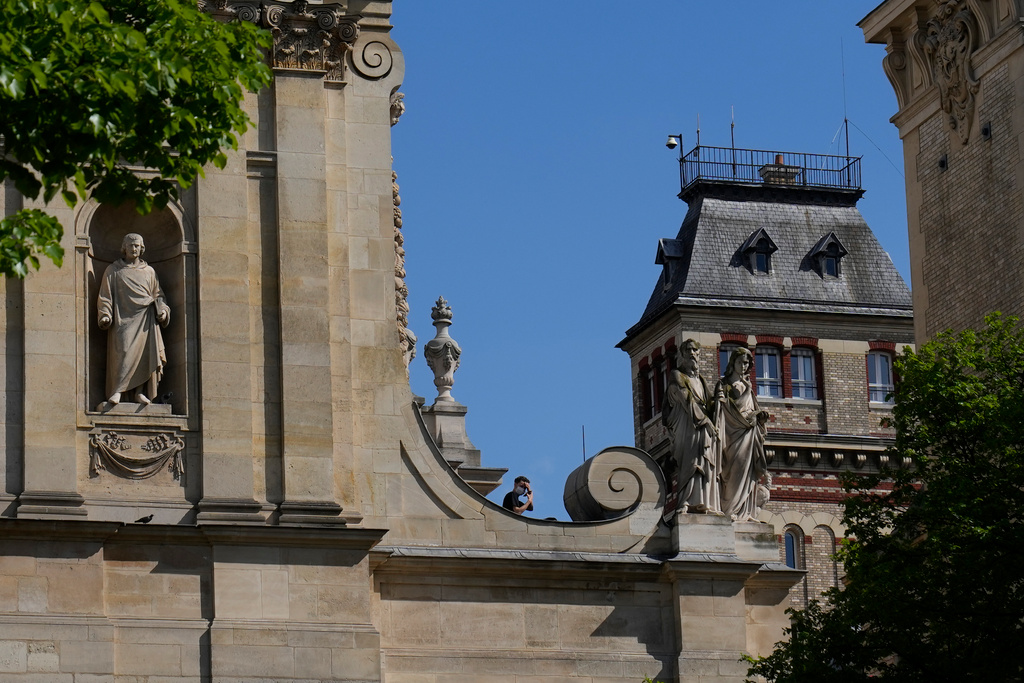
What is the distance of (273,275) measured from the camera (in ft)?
97.5

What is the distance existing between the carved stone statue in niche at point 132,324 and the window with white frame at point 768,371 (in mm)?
41459

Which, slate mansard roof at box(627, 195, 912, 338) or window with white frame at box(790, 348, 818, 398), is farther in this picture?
slate mansard roof at box(627, 195, 912, 338)

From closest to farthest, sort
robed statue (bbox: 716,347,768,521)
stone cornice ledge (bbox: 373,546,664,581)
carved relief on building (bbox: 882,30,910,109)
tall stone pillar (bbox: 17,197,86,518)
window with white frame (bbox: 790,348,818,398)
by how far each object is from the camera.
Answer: tall stone pillar (bbox: 17,197,86,518), stone cornice ledge (bbox: 373,546,664,581), robed statue (bbox: 716,347,768,521), carved relief on building (bbox: 882,30,910,109), window with white frame (bbox: 790,348,818,398)

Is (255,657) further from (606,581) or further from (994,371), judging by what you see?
(994,371)

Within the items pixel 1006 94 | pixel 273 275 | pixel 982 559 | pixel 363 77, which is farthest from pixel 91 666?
pixel 1006 94

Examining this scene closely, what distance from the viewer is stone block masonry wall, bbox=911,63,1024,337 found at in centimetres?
4319

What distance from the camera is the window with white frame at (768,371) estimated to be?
229 feet

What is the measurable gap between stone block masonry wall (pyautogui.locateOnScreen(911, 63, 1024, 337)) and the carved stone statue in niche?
1789 cm

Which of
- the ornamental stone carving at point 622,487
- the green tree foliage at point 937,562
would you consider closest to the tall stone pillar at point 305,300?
the ornamental stone carving at point 622,487

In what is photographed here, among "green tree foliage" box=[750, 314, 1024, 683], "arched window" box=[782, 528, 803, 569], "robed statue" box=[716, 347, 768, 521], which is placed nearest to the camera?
"green tree foliage" box=[750, 314, 1024, 683]

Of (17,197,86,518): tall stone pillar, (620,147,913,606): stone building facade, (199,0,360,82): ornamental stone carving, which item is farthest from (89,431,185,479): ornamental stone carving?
(620,147,913,606): stone building facade

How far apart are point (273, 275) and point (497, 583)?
4.36 metres

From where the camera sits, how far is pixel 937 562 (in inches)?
1158

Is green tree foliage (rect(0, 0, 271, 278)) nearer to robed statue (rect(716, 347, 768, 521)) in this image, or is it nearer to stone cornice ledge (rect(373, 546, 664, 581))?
stone cornice ledge (rect(373, 546, 664, 581))
